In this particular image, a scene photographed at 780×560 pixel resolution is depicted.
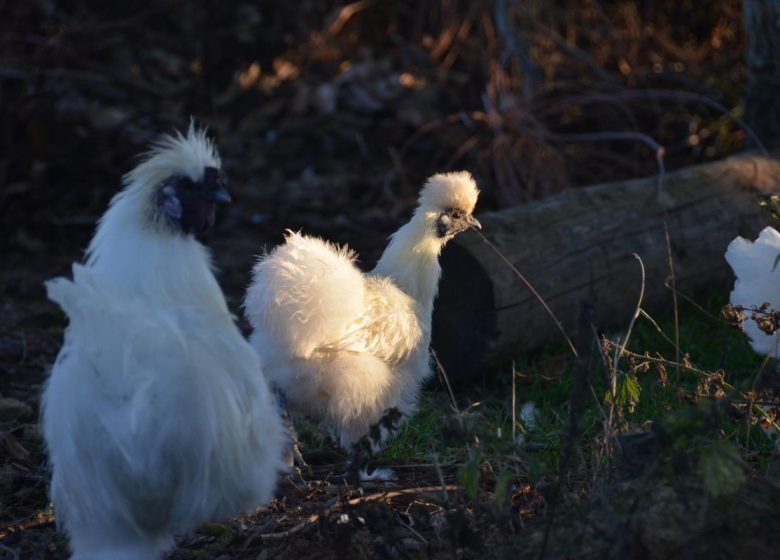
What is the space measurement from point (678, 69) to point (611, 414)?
7249mm

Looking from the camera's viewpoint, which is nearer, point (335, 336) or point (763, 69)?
point (335, 336)

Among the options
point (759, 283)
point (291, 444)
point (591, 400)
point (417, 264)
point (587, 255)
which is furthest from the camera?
point (587, 255)

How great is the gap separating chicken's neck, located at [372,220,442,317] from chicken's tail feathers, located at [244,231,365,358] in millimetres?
581

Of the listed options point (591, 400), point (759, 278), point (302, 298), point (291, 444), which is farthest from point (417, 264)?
point (759, 278)

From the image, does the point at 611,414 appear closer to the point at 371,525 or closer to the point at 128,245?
the point at 371,525

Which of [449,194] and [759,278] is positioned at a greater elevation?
[449,194]

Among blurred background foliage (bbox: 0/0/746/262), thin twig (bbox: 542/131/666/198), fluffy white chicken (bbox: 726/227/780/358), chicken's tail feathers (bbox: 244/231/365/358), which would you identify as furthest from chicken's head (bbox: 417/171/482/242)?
blurred background foliage (bbox: 0/0/746/262)

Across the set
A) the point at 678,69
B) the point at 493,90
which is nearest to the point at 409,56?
the point at 493,90

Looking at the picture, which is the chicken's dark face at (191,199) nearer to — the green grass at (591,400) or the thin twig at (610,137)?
the green grass at (591,400)

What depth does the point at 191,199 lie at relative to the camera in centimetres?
405

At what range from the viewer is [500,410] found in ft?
19.7

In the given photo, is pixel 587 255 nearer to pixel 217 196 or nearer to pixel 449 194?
pixel 449 194

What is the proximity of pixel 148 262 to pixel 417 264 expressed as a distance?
7.31 feet

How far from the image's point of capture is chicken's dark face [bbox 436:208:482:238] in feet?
19.4
